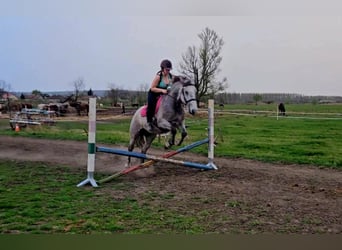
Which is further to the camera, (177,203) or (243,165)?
(243,165)

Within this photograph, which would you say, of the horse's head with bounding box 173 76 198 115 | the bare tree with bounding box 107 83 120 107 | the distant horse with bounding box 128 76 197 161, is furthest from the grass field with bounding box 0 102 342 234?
the bare tree with bounding box 107 83 120 107

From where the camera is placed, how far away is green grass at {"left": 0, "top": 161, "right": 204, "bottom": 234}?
3398 mm

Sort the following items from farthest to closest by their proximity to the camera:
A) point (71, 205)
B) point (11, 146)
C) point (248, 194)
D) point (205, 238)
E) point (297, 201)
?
point (11, 146)
point (248, 194)
point (297, 201)
point (71, 205)
point (205, 238)

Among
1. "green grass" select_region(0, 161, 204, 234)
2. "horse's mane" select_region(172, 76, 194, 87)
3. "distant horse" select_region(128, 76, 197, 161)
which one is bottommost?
"green grass" select_region(0, 161, 204, 234)

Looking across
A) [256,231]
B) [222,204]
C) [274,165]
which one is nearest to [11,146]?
[274,165]

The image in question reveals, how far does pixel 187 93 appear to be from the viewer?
5629mm

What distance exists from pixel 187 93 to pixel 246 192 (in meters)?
1.67

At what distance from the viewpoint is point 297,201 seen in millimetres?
4660

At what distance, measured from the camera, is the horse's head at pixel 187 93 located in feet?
18.3

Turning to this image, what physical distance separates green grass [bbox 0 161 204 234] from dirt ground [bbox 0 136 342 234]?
28 centimetres

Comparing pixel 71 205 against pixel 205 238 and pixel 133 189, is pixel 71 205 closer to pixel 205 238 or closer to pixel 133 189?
pixel 133 189

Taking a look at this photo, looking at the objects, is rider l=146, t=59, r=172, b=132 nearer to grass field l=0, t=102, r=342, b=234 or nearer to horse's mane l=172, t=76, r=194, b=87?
horse's mane l=172, t=76, r=194, b=87

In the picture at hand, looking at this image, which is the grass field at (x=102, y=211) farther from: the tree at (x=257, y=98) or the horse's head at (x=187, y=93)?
the tree at (x=257, y=98)

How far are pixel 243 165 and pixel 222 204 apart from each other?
3261 millimetres
